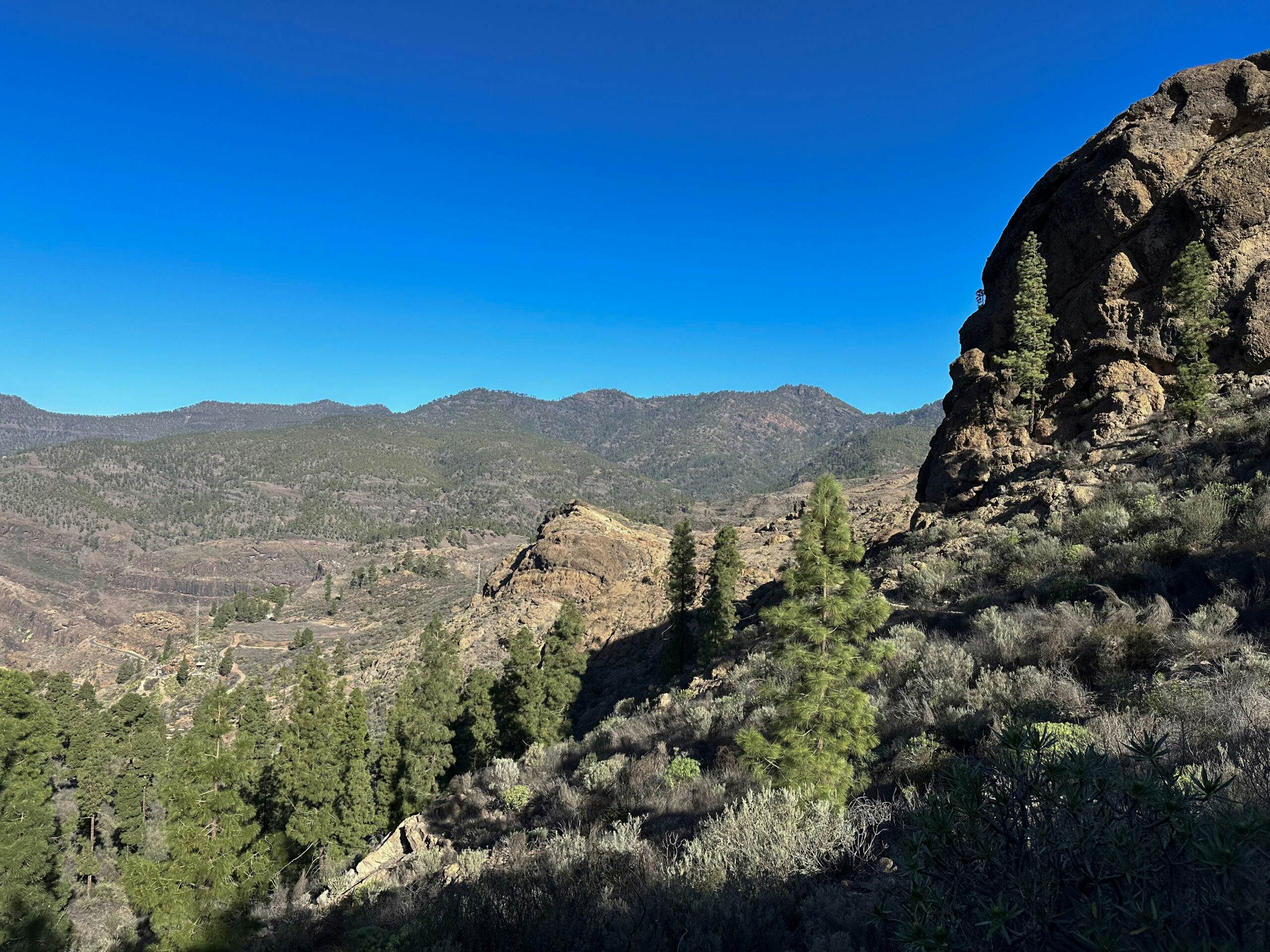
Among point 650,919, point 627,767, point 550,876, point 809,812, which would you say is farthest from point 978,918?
point 627,767

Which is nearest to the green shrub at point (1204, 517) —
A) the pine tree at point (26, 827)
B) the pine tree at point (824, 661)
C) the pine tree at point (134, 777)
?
the pine tree at point (824, 661)

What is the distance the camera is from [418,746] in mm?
24172

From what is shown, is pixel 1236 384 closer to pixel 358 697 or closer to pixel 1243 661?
pixel 1243 661

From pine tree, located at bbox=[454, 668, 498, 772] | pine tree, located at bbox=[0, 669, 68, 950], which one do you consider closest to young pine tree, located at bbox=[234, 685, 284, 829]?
pine tree, located at bbox=[0, 669, 68, 950]

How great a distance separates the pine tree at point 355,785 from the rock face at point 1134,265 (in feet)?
81.9

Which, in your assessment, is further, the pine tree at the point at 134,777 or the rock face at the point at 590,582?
the rock face at the point at 590,582

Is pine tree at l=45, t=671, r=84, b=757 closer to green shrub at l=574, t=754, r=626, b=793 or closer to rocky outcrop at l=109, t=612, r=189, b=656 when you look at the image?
green shrub at l=574, t=754, r=626, b=793

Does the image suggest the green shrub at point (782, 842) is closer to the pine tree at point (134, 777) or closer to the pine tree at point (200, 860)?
the pine tree at point (200, 860)

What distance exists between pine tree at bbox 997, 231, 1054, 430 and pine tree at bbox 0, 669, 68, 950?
38.9 metres

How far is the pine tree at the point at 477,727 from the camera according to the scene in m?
27.1

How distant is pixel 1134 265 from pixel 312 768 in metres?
35.5

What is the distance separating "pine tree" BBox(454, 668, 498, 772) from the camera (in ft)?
88.8

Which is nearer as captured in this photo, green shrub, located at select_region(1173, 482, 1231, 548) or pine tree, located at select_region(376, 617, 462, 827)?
green shrub, located at select_region(1173, 482, 1231, 548)

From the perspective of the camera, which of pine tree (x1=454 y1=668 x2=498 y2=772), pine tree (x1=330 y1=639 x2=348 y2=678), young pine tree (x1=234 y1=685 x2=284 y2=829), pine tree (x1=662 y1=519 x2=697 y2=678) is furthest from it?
pine tree (x1=330 y1=639 x2=348 y2=678)
